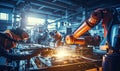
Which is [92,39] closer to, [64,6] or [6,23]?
[64,6]

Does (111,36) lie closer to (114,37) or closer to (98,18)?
(114,37)

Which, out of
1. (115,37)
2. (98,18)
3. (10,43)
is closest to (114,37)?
(115,37)

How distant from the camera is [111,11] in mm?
2984

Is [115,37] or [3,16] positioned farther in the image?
[3,16]

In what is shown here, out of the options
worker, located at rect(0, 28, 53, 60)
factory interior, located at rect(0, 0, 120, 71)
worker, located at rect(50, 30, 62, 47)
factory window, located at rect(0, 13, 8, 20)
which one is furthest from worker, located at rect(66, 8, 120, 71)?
factory window, located at rect(0, 13, 8, 20)

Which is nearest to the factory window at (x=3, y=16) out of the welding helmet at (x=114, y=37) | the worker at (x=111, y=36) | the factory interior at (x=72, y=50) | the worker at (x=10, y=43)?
the factory interior at (x=72, y=50)

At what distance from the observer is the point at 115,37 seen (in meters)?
2.55

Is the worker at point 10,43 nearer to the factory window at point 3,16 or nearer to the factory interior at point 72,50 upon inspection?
the factory interior at point 72,50

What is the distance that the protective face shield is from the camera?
2.52 m

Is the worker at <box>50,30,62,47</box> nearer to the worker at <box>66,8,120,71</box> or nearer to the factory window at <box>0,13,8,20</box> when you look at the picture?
the worker at <box>66,8,120,71</box>

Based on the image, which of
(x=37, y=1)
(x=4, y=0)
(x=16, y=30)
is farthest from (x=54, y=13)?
(x=16, y=30)

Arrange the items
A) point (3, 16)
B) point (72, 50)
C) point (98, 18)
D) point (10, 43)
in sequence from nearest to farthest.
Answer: point (98, 18), point (10, 43), point (72, 50), point (3, 16)

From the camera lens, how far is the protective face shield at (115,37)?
2520 millimetres

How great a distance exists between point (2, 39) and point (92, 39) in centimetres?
345
